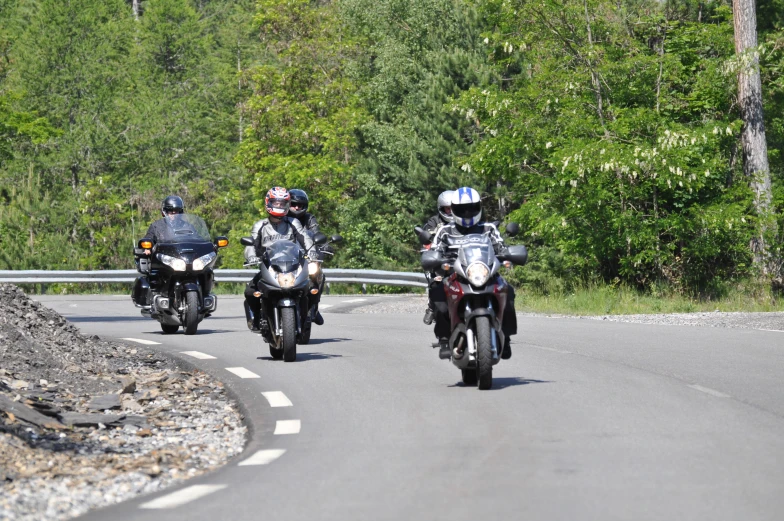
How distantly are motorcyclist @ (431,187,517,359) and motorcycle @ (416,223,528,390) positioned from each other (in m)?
0.17

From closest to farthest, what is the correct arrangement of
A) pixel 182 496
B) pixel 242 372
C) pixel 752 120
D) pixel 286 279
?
pixel 182 496 < pixel 242 372 < pixel 286 279 < pixel 752 120

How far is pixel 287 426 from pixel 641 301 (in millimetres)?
17108

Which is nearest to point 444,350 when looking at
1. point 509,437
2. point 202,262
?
point 509,437

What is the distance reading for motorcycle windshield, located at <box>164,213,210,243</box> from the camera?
1812 cm

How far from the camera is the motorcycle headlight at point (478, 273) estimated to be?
36.1 feet

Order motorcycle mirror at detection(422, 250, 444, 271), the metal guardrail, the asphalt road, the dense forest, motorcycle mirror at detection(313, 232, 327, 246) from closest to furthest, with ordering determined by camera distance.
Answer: the asphalt road → motorcycle mirror at detection(422, 250, 444, 271) → motorcycle mirror at detection(313, 232, 327, 246) → the dense forest → the metal guardrail

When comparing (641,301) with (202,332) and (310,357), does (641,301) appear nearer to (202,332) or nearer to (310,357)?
(202,332)

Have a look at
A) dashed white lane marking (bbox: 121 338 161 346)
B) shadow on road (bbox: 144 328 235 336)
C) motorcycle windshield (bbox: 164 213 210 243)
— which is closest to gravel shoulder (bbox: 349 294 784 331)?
shadow on road (bbox: 144 328 235 336)

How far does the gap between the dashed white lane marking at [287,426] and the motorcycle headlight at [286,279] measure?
444 cm

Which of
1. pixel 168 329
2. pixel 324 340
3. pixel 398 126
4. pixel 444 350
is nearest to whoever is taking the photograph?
pixel 444 350

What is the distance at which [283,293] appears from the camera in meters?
14.2

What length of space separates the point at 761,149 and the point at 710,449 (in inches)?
861

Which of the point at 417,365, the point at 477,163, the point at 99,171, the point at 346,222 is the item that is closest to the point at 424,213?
the point at 346,222

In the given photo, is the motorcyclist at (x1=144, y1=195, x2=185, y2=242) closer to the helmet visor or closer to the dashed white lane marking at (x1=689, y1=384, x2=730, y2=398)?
the helmet visor
